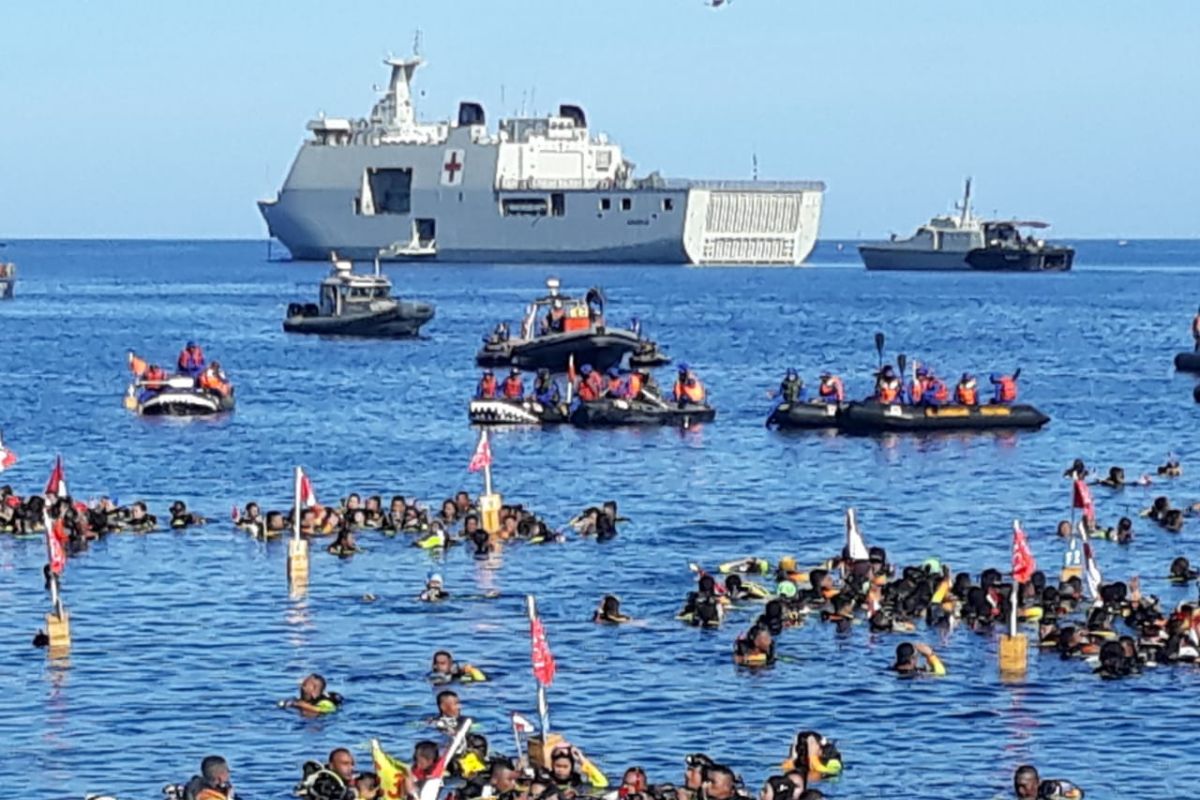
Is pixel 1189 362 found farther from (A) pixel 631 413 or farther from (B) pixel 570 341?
(A) pixel 631 413

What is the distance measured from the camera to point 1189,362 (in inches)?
3885

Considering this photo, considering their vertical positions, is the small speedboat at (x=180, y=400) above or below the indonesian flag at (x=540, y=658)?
below

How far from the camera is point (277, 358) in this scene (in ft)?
367

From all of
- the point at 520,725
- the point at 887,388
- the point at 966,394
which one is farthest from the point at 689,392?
the point at 520,725

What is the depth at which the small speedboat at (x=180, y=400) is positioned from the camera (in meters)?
79.4

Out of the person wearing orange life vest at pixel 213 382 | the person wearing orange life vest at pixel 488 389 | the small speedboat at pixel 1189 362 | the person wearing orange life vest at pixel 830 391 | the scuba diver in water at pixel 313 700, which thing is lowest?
the scuba diver in water at pixel 313 700

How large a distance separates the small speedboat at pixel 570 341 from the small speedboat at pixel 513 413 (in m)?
15.3

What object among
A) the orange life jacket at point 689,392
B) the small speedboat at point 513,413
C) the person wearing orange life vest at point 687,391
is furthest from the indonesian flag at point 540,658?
the orange life jacket at point 689,392

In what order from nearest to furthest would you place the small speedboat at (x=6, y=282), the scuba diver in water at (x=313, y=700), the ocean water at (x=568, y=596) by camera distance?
the ocean water at (x=568, y=596), the scuba diver in water at (x=313, y=700), the small speedboat at (x=6, y=282)

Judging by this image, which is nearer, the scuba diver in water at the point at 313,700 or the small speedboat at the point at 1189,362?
the scuba diver in water at the point at 313,700

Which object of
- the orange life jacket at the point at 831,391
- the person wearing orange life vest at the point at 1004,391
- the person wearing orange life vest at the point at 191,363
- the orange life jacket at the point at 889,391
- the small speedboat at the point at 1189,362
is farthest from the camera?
the small speedboat at the point at 1189,362

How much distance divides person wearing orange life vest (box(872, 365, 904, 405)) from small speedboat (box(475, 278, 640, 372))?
19072 mm

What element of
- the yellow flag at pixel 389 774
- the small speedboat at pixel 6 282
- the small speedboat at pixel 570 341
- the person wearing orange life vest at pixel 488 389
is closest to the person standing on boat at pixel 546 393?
the person wearing orange life vest at pixel 488 389

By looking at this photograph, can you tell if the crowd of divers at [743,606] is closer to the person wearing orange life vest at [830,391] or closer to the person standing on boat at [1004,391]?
the person standing on boat at [1004,391]
